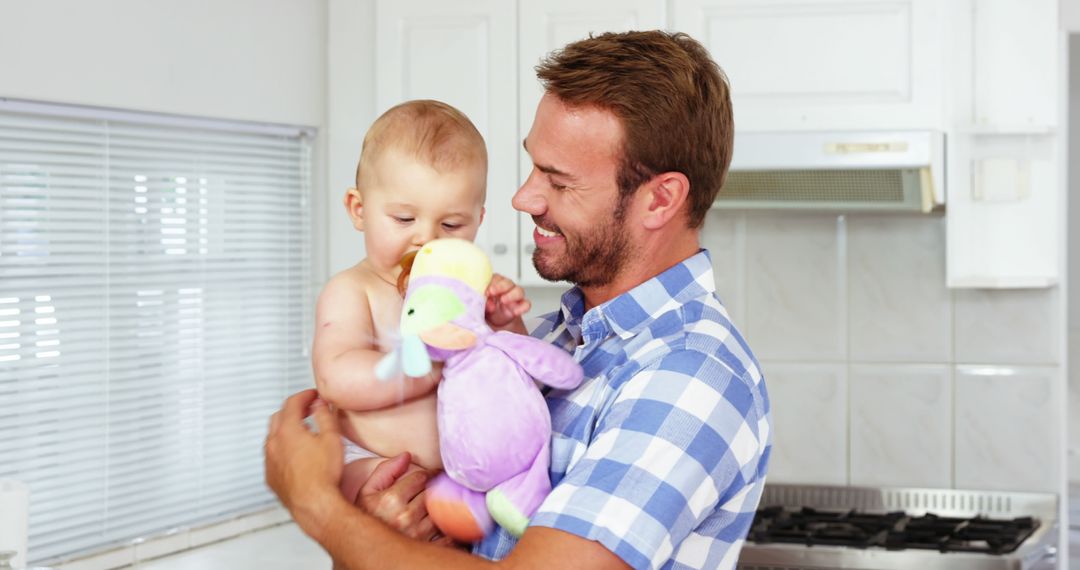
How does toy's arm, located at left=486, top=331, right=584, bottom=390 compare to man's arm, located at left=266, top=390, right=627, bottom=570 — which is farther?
toy's arm, located at left=486, top=331, right=584, bottom=390

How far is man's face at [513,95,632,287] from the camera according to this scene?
4.75 ft

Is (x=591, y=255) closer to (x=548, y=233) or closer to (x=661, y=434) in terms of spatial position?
(x=548, y=233)

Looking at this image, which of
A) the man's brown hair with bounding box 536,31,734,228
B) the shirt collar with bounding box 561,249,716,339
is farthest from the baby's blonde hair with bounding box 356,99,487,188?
the shirt collar with bounding box 561,249,716,339

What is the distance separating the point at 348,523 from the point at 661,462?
333mm

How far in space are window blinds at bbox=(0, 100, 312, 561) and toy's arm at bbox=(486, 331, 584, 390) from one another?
164 centimetres

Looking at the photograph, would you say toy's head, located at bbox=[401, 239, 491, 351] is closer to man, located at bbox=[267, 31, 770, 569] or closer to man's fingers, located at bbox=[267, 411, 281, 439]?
man, located at bbox=[267, 31, 770, 569]

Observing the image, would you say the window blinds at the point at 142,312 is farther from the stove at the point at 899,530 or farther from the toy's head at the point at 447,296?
the toy's head at the point at 447,296

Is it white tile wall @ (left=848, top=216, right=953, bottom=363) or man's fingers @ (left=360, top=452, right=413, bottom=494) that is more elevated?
white tile wall @ (left=848, top=216, right=953, bottom=363)

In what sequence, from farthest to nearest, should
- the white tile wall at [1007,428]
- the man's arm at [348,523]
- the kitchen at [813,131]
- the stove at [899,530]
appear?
the white tile wall at [1007,428]
the kitchen at [813,131]
the stove at [899,530]
the man's arm at [348,523]

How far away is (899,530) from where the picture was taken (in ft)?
9.82

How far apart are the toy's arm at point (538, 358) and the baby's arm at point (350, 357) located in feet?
0.47

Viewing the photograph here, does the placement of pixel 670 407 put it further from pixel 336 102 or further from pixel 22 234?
pixel 336 102

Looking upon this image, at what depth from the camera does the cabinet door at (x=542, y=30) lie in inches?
121

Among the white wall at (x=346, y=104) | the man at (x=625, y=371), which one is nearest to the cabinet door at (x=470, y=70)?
the white wall at (x=346, y=104)
